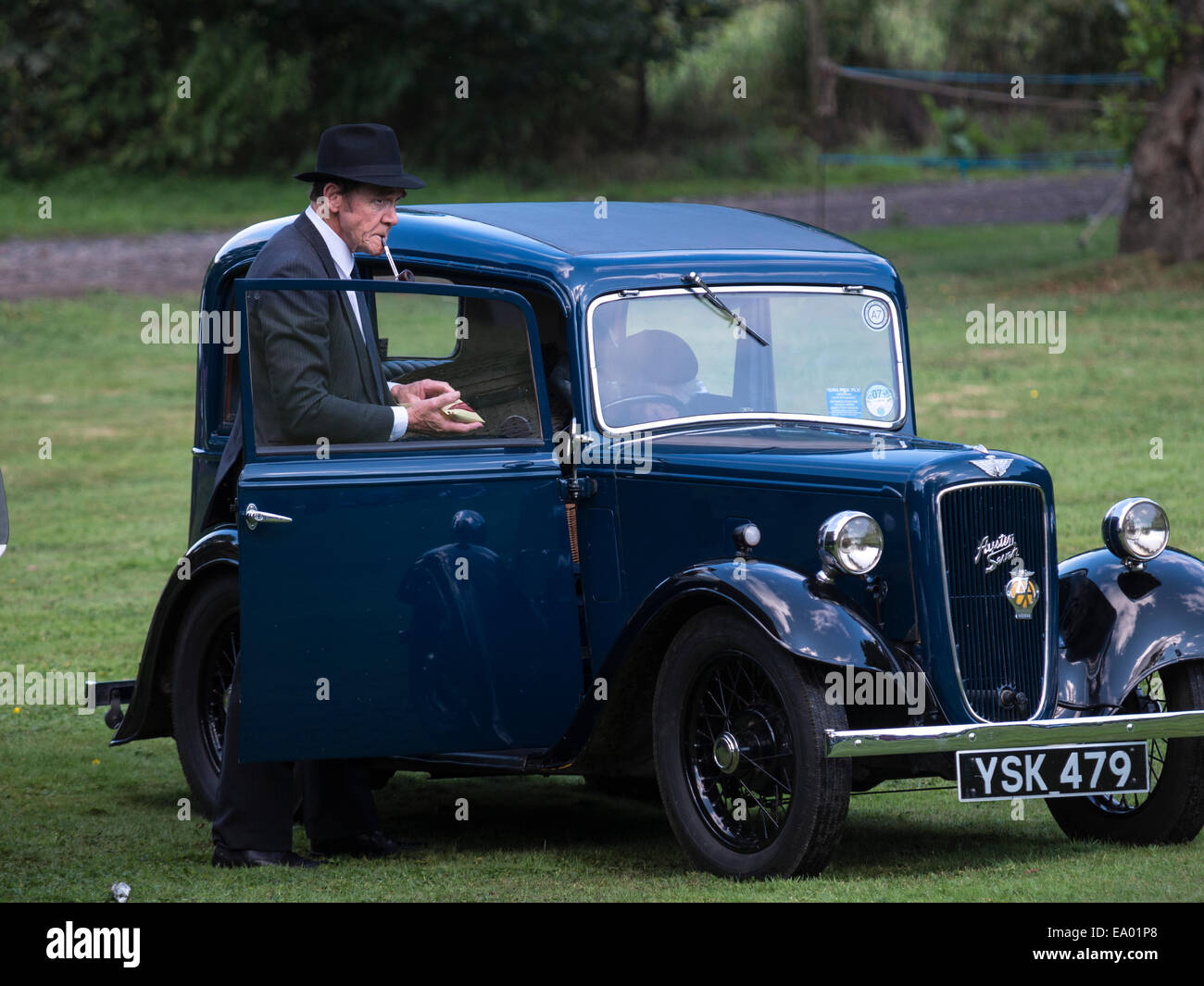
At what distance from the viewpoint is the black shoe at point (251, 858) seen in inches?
241

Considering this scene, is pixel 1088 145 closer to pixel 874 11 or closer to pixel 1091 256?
pixel 874 11

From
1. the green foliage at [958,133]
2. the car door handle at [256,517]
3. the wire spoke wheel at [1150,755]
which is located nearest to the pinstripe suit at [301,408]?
the car door handle at [256,517]

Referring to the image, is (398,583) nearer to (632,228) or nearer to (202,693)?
(202,693)

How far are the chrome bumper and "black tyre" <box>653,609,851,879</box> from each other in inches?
4.9

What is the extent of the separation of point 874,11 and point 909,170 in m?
4.97

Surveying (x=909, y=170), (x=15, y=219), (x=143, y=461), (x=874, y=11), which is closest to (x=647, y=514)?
(x=143, y=461)

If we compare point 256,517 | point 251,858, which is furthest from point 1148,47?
point 251,858

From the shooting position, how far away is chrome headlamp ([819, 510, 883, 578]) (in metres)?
5.56

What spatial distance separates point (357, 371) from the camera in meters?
6.19

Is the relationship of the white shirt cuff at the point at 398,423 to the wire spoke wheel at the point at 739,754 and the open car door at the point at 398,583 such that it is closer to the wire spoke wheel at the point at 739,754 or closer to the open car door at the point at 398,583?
the open car door at the point at 398,583

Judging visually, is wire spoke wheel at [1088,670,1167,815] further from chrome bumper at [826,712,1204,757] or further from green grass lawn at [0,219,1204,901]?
chrome bumper at [826,712,1204,757]

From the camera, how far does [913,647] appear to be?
5.68m

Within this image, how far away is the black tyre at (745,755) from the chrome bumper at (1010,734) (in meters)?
0.12

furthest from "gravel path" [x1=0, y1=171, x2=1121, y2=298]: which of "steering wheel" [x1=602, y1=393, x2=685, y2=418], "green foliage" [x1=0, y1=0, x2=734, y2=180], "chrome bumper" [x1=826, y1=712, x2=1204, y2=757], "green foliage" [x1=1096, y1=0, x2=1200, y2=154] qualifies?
"chrome bumper" [x1=826, y1=712, x2=1204, y2=757]
